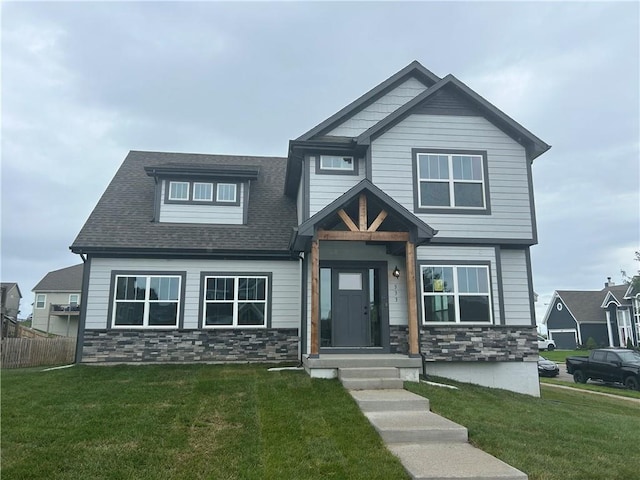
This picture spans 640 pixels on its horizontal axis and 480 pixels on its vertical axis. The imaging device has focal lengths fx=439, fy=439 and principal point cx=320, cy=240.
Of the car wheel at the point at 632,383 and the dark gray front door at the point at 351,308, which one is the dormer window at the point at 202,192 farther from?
the car wheel at the point at 632,383

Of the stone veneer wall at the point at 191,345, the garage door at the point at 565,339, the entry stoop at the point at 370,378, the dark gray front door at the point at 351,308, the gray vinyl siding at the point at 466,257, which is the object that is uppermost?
the gray vinyl siding at the point at 466,257

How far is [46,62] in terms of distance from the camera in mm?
11469

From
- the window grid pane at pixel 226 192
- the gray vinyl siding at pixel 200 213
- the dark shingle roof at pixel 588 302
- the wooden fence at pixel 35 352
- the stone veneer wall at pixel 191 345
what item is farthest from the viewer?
the dark shingle roof at pixel 588 302

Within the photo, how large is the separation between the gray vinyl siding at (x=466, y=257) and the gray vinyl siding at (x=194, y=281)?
12.2 ft

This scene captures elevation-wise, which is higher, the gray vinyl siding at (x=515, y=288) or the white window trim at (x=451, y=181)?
the white window trim at (x=451, y=181)

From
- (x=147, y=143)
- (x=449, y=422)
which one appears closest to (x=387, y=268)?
(x=449, y=422)

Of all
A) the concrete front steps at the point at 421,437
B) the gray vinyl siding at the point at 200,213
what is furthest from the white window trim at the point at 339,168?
the concrete front steps at the point at 421,437

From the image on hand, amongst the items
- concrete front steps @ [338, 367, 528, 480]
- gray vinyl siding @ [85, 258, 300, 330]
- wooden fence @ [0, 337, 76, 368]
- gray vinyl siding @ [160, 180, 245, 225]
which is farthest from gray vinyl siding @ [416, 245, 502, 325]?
wooden fence @ [0, 337, 76, 368]

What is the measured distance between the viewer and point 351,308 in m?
11.1

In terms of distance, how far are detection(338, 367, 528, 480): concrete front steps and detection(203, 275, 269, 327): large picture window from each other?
4877 mm

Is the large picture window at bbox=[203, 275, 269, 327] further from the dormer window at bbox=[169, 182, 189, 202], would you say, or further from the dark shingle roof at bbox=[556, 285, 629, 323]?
the dark shingle roof at bbox=[556, 285, 629, 323]

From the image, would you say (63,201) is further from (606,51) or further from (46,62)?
(606,51)

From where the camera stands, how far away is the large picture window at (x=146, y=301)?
11.9m

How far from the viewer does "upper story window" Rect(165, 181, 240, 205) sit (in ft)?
44.1
